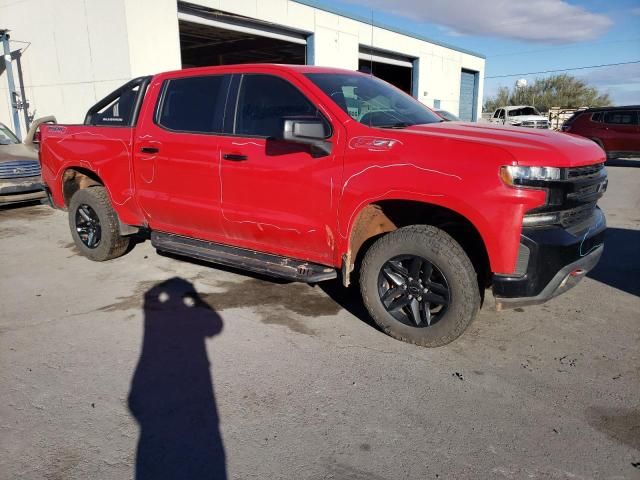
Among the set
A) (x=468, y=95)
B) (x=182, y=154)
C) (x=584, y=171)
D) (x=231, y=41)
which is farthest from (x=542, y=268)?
(x=468, y=95)

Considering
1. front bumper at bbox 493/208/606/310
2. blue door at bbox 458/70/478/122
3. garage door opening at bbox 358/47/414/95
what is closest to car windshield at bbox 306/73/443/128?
front bumper at bbox 493/208/606/310

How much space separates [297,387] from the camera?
3.13 m

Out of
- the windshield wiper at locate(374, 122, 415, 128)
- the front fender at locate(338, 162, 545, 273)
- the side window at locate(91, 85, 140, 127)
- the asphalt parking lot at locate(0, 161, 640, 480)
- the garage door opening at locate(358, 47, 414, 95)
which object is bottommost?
the asphalt parking lot at locate(0, 161, 640, 480)

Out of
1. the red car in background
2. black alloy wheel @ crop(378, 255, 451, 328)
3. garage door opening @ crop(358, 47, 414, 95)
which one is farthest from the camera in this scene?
garage door opening @ crop(358, 47, 414, 95)

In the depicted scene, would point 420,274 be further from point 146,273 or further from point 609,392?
point 146,273

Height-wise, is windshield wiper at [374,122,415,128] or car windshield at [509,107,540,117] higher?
car windshield at [509,107,540,117]

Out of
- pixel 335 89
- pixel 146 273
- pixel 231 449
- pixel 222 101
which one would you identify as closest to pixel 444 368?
pixel 231 449

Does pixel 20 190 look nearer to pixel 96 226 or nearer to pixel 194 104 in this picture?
pixel 96 226

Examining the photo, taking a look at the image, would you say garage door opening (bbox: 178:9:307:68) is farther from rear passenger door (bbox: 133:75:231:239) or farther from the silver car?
rear passenger door (bbox: 133:75:231:239)

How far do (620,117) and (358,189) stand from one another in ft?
53.6

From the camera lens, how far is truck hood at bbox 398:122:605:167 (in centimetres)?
303

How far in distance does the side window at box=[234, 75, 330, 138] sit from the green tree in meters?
51.4

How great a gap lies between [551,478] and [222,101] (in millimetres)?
3640

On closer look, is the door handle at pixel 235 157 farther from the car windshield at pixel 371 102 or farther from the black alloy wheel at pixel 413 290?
the black alloy wheel at pixel 413 290
